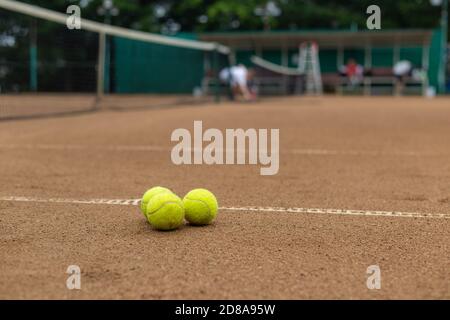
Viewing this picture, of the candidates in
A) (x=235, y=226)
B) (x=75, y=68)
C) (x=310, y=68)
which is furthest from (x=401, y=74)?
(x=235, y=226)

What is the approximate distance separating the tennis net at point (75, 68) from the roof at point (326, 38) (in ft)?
10.2

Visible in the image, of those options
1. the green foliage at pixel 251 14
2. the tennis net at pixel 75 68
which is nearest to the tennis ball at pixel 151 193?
the tennis net at pixel 75 68

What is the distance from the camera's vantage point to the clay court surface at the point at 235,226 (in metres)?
2.89

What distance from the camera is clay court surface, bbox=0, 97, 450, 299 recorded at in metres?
2.89

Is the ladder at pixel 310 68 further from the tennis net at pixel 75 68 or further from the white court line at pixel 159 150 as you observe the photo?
the white court line at pixel 159 150

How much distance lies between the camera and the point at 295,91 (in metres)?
30.0

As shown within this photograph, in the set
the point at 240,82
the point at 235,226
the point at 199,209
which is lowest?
the point at 235,226

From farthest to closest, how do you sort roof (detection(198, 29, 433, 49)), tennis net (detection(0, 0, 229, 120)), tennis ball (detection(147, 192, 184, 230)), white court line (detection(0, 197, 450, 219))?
roof (detection(198, 29, 433, 49)) → tennis net (detection(0, 0, 229, 120)) → white court line (detection(0, 197, 450, 219)) → tennis ball (detection(147, 192, 184, 230))

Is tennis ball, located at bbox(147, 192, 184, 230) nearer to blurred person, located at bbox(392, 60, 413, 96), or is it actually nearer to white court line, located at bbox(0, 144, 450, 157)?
white court line, located at bbox(0, 144, 450, 157)

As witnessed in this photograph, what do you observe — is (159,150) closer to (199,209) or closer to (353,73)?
(199,209)

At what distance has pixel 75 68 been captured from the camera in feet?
64.4

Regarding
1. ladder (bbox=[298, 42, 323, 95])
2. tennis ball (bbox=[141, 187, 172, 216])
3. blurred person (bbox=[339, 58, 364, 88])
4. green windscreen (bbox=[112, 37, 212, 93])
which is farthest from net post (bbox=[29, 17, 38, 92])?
tennis ball (bbox=[141, 187, 172, 216])

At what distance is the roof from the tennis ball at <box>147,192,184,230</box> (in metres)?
27.2

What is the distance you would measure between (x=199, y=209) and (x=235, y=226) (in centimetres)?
27
